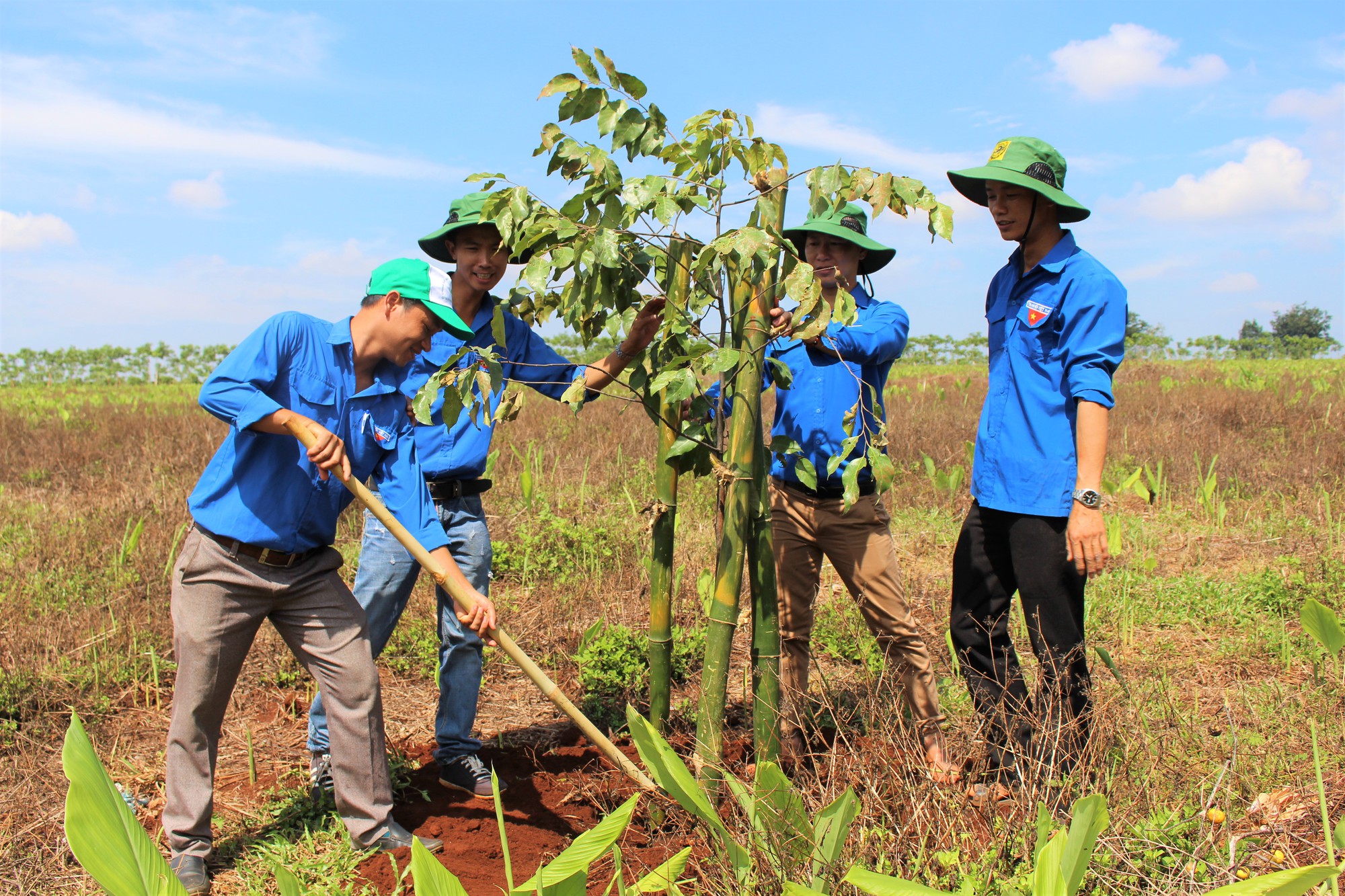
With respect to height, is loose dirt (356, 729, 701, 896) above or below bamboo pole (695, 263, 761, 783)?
below

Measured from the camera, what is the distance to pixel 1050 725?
2396mm

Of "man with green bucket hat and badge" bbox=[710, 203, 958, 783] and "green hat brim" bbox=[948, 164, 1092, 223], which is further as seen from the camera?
"man with green bucket hat and badge" bbox=[710, 203, 958, 783]

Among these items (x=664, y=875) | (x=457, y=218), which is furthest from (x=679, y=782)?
(x=457, y=218)

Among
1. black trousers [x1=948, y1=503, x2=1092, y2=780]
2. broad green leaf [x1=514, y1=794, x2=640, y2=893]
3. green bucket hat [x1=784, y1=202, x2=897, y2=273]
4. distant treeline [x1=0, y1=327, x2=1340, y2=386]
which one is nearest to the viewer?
broad green leaf [x1=514, y1=794, x2=640, y2=893]

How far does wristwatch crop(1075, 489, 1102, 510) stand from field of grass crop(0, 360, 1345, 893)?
0.53 m

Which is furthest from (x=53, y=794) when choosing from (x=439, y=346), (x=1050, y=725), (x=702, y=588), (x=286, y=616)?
(x=1050, y=725)

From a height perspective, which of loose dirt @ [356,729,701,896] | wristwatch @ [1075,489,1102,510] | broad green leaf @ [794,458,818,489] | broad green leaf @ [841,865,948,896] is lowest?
loose dirt @ [356,729,701,896]

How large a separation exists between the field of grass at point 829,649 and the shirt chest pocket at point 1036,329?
2.83ft

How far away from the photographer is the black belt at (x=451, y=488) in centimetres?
315

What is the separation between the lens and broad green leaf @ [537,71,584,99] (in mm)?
2176

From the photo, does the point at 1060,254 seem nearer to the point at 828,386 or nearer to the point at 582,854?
the point at 828,386

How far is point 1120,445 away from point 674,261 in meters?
7.60

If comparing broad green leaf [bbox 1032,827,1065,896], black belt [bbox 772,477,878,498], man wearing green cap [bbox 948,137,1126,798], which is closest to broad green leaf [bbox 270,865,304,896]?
broad green leaf [bbox 1032,827,1065,896]

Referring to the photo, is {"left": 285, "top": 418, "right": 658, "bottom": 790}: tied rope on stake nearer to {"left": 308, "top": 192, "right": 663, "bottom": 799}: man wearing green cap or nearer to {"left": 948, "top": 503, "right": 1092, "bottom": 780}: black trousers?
{"left": 308, "top": 192, "right": 663, "bottom": 799}: man wearing green cap
